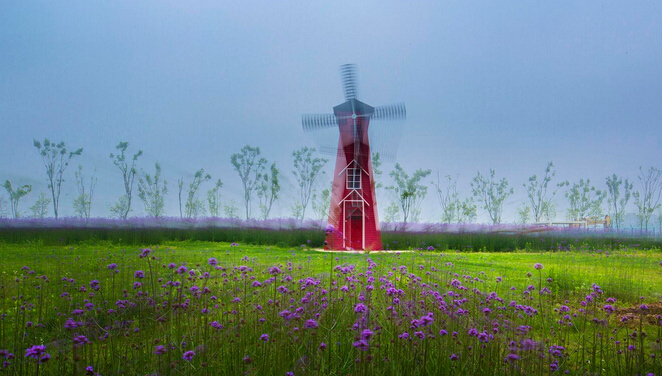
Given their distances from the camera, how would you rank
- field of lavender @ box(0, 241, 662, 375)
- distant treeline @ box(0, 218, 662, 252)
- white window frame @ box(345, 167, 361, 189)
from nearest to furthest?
1. field of lavender @ box(0, 241, 662, 375)
2. distant treeline @ box(0, 218, 662, 252)
3. white window frame @ box(345, 167, 361, 189)

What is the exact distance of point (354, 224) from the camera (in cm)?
1552

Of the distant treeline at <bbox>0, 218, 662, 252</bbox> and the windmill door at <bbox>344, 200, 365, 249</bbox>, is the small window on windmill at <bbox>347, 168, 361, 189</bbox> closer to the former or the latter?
the windmill door at <bbox>344, 200, 365, 249</bbox>

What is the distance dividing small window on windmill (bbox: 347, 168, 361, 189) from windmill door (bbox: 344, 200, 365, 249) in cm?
60

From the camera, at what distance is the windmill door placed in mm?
15297

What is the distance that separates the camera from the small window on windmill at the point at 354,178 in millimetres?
15234

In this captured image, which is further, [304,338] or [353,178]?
[353,178]

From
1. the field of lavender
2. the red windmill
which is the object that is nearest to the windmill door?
the red windmill

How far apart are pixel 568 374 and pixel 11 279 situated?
8327 millimetres

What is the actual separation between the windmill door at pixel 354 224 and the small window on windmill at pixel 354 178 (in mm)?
600

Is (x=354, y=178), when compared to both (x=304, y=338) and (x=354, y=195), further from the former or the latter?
(x=304, y=338)


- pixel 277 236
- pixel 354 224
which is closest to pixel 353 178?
pixel 354 224

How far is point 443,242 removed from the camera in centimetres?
1931

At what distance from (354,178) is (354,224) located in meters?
1.75

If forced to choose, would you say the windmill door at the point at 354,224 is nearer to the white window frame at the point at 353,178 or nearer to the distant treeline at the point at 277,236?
the white window frame at the point at 353,178
